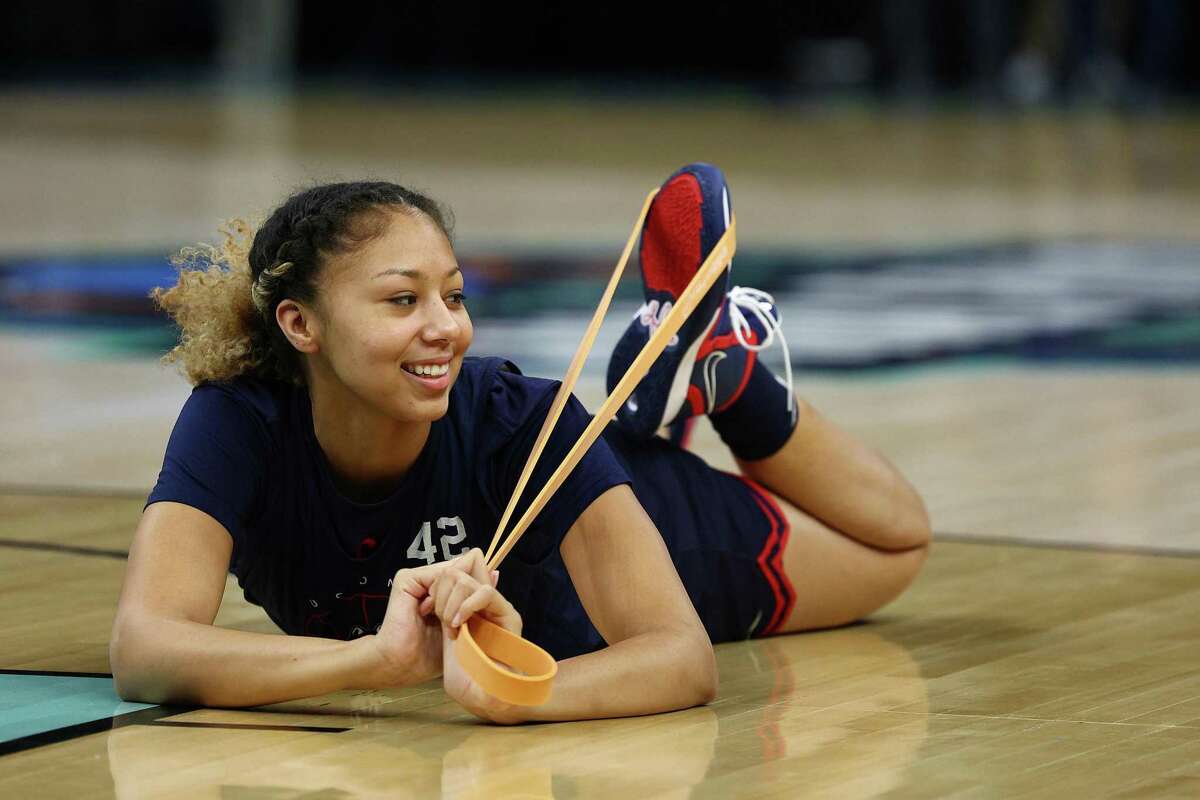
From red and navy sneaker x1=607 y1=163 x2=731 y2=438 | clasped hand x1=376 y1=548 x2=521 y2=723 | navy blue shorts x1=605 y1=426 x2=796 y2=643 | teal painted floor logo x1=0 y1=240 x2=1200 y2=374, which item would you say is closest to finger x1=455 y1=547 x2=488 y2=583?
clasped hand x1=376 y1=548 x2=521 y2=723

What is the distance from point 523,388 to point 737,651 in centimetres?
65

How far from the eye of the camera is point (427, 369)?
3.08 metres

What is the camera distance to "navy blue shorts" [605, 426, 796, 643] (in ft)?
12.1

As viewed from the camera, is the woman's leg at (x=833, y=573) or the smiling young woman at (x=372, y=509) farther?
the woman's leg at (x=833, y=573)

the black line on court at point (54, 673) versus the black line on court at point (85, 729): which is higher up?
the black line on court at point (85, 729)

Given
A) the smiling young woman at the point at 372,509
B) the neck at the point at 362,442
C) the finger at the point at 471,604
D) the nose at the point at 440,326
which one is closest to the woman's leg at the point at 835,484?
the smiling young woman at the point at 372,509

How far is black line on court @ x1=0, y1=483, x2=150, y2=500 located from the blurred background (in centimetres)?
4

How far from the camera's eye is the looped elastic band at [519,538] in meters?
2.86

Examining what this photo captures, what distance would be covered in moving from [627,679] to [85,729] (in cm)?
74

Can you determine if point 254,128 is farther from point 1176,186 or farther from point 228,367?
point 228,367

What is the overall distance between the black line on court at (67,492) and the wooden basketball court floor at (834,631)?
1 cm

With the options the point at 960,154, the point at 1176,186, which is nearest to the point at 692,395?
the point at 1176,186

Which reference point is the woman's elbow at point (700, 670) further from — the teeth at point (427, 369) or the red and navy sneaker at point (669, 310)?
the red and navy sneaker at point (669, 310)

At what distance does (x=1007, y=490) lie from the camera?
5113mm
